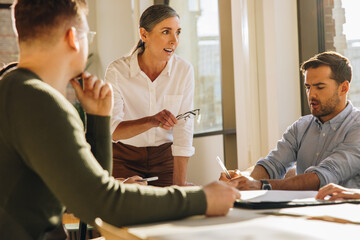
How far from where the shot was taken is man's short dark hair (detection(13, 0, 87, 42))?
1238 mm

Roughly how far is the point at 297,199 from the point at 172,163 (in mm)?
1540

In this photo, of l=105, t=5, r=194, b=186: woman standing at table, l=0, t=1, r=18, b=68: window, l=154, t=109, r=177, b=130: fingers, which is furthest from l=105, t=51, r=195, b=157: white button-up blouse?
l=0, t=1, r=18, b=68: window

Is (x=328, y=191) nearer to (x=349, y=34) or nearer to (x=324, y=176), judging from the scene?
(x=324, y=176)

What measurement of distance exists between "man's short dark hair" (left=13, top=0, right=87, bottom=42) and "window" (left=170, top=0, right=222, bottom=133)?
3104 millimetres

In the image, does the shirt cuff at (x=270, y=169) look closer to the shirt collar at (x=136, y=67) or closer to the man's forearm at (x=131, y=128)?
the man's forearm at (x=131, y=128)

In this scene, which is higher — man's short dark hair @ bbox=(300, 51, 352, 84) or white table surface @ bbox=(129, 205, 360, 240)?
man's short dark hair @ bbox=(300, 51, 352, 84)

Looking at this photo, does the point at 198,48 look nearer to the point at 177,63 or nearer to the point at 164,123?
the point at 177,63

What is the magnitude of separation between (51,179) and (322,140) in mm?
1709

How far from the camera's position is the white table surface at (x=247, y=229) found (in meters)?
0.99

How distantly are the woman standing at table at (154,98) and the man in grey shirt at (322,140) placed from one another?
57 cm

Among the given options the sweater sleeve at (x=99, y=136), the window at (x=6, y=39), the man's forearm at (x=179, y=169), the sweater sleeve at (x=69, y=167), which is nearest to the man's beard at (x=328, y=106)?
the man's forearm at (x=179, y=169)

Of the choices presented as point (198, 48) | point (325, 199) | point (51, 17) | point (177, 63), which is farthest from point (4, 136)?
point (198, 48)

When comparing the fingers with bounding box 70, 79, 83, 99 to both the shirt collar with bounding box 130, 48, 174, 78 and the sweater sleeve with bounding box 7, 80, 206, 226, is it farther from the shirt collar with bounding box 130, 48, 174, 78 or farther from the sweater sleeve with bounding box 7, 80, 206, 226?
the shirt collar with bounding box 130, 48, 174, 78

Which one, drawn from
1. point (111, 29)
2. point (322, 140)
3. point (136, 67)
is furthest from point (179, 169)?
point (111, 29)
